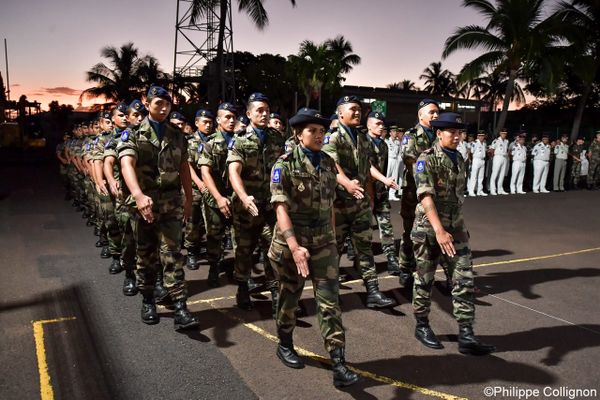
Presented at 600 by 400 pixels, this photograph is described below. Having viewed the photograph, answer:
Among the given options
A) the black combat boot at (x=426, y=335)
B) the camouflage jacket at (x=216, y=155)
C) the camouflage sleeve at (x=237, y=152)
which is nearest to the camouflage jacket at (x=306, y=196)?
the black combat boot at (x=426, y=335)

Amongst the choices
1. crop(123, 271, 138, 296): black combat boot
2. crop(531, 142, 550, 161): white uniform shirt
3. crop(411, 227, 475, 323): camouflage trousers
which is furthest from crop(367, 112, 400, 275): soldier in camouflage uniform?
crop(531, 142, 550, 161): white uniform shirt

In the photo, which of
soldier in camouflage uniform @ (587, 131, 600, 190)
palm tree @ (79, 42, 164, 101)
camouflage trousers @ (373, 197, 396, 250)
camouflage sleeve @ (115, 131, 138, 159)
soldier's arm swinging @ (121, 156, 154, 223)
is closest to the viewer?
soldier's arm swinging @ (121, 156, 154, 223)

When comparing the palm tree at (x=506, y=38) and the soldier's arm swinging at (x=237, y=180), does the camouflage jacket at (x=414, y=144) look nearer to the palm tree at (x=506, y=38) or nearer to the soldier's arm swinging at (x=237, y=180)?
the soldier's arm swinging at (x=237, y=180)

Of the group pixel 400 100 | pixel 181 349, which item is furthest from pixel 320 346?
pixel 400 100

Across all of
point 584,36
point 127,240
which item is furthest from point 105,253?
point 584,36

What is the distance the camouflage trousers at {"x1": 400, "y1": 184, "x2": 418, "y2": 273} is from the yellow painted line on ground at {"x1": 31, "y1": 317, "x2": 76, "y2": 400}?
3.99m

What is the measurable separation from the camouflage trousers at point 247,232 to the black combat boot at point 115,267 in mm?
2351

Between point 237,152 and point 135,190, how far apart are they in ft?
4.40

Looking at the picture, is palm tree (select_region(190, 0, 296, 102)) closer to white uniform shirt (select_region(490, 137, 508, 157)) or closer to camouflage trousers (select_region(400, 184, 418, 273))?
white uniform shirt (select_region(490, 137, 508, 157))

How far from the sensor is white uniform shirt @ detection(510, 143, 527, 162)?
53.9 ft

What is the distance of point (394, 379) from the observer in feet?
12.4

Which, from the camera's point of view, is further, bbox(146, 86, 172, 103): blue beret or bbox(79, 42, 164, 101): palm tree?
bbox(79, 42, 164, 101): palm tree

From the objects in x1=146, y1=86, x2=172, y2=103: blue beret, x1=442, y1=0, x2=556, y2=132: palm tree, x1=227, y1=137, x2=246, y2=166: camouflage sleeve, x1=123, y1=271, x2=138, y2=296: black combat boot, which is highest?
x1=442, y1=0, x2=556, y2=132: palm tree

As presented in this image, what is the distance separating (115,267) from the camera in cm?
677
